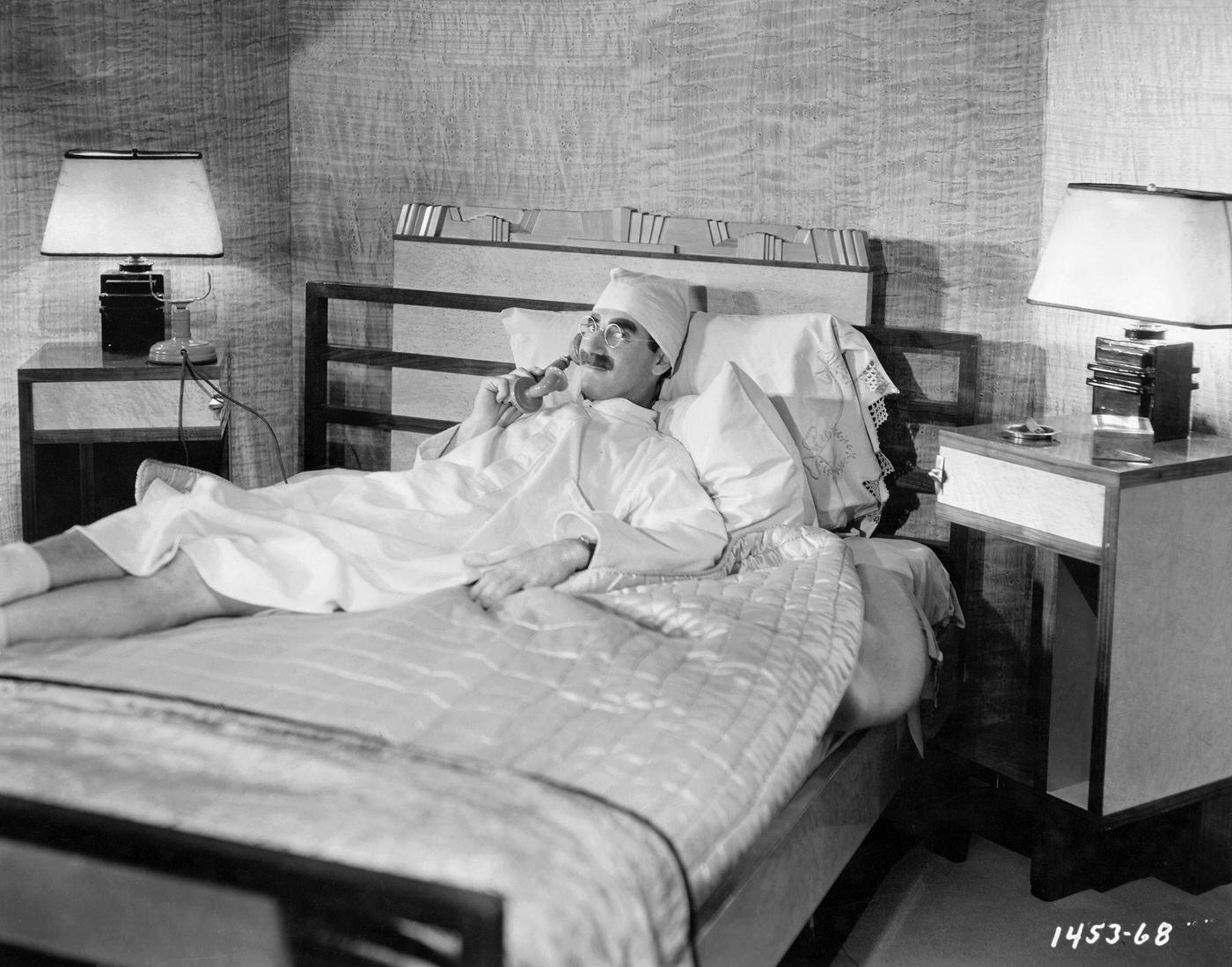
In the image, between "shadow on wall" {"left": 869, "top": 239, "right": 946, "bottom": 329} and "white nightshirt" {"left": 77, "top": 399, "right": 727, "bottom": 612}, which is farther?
"shadow on wall" {"left": 869, "top": 239, "right": 946, "bottom": 329}

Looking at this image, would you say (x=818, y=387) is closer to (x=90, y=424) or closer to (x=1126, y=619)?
(x=1126, y=619)

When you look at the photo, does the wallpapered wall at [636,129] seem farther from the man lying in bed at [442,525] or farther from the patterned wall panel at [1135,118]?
the man lying in bed at [442,525]

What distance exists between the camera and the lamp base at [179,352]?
129 inches

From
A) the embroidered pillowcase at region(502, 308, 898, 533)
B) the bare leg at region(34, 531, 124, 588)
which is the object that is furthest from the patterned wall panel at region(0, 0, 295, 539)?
the bare leg at region(34, 531, 124, 588)

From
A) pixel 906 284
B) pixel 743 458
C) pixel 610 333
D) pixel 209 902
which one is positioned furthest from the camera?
pixel 906 284

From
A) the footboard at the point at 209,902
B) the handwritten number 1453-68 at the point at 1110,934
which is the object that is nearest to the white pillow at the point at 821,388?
the handwritten number 1453-68 at the point at 1110,934

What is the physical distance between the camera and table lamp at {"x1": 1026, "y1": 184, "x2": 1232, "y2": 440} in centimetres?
233

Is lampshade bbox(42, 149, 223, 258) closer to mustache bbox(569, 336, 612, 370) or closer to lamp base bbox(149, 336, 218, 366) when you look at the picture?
lamp base bbox(149, 336, 218, 366)

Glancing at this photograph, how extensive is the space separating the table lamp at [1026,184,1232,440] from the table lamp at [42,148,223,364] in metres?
2.11

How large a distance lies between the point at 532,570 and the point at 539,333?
1.05 m

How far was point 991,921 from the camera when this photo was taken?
244 cm

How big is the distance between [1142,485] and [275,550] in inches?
62.5

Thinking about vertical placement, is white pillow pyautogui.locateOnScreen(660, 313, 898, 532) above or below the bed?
above

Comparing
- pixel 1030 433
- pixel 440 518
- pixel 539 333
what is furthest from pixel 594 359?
pixel 1030 433
